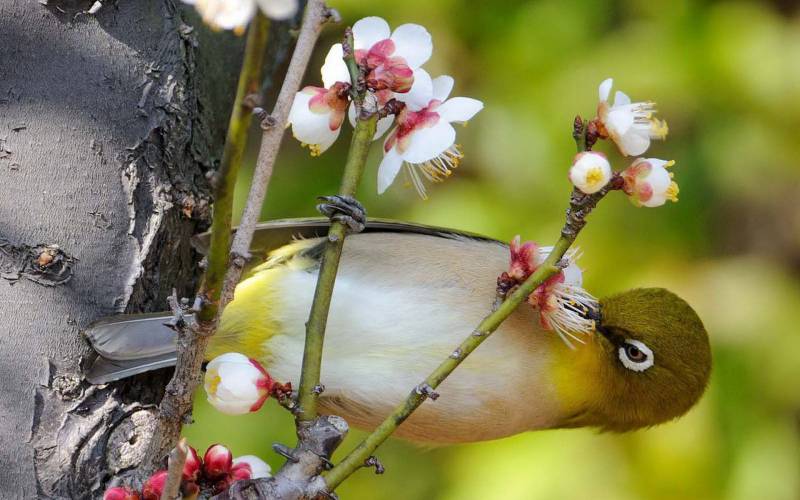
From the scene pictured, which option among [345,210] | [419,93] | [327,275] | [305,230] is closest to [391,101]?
[419,93]

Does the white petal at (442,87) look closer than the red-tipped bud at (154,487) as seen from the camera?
No

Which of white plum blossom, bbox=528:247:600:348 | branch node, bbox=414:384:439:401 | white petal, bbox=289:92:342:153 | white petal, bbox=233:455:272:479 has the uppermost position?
white petal, bbox=289:92:342:153

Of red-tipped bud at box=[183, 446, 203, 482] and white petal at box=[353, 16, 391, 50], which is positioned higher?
white petal at box=[353, 16, 391, 50]

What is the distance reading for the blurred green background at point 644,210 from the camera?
108 inches

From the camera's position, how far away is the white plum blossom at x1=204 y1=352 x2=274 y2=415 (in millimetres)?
1247

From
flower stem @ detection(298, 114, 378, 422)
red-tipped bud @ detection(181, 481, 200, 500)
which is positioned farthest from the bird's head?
red-tipped bud @ detection(181, 481, 200, 500)

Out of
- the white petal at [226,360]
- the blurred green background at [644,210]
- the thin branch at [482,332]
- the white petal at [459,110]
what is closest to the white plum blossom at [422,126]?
the white petal at [459,110]

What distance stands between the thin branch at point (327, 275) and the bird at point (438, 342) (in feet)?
1.78

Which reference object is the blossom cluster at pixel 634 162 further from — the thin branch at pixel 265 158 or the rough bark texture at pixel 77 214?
the rough bark texture at pixel 77 214

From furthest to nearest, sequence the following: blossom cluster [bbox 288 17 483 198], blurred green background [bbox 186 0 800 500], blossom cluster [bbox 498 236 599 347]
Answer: blurred green background [bbox 186 0 800 500], blossom cluster [bbox 498 236 599 347], blossom cluster [bbox 288 17 483 198]

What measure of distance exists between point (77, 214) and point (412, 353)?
68 centimetres

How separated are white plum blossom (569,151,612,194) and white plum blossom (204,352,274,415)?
495 millimetres

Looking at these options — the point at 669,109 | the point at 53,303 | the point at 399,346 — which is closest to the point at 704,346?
the point at 399,346

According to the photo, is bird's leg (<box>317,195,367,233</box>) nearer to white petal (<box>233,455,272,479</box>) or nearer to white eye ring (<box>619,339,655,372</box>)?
white petal (<box>233,455,272,479</box>)
